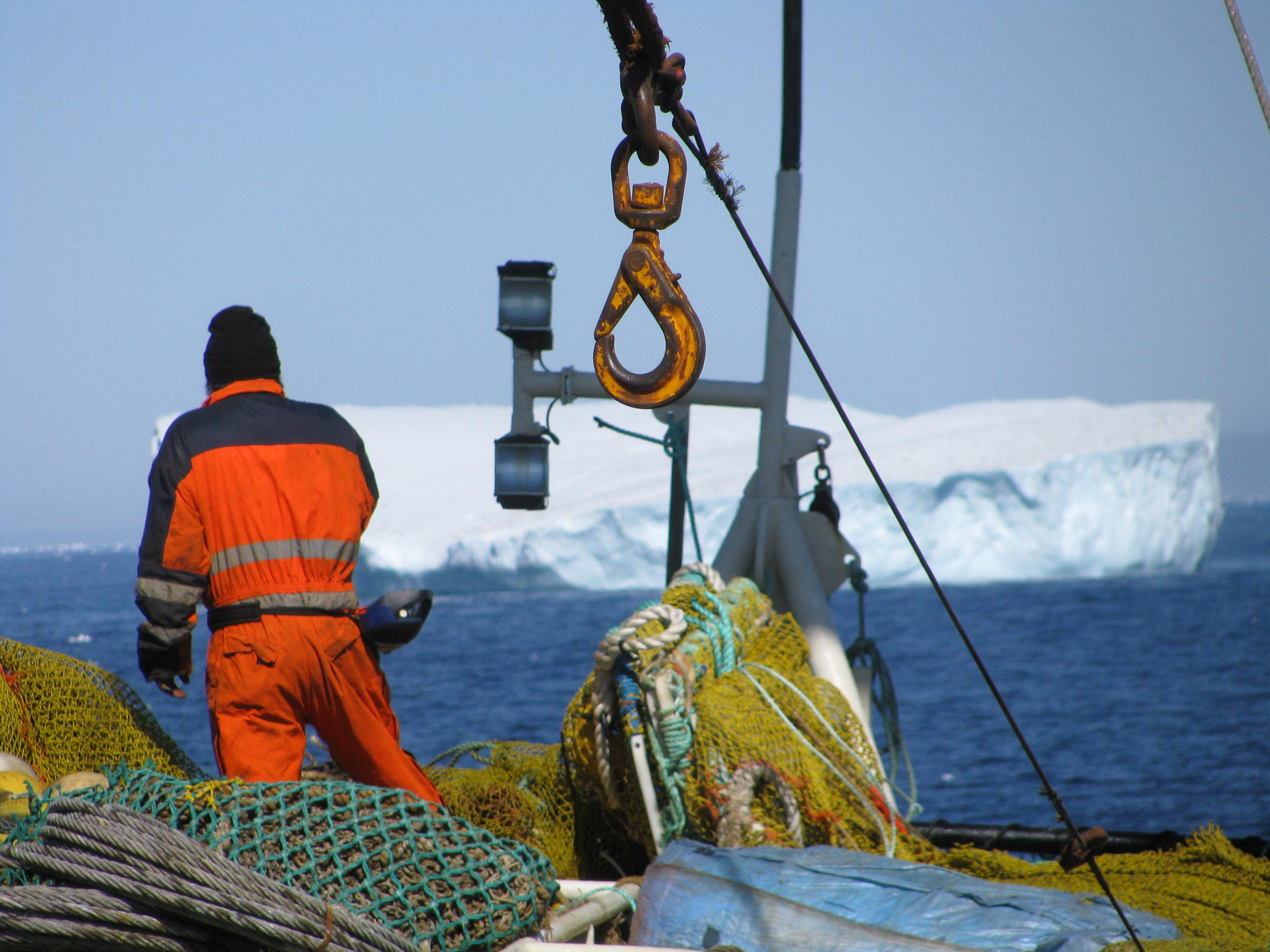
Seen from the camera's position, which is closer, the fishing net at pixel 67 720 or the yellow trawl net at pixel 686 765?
the yellow trawl net at pixel 686 765

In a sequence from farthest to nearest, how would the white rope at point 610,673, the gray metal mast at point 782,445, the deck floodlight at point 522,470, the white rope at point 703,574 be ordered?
the deck floodlight at point 522,470 < the gray metal mast at point 782,445 < the white rope at point 703,574 < the white rope at point 610,673

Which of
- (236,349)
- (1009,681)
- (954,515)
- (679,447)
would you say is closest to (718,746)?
(236,349)

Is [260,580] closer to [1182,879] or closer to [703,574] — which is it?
[703,574]

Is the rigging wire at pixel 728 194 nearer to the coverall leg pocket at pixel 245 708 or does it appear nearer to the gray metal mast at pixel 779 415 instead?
the coverall leg pocket at pixel 245 708

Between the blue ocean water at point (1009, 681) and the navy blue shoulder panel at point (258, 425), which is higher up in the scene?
the navy blue shoulder panel at point (258, 425)

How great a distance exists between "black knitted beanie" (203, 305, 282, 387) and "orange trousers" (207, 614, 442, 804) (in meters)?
0.54

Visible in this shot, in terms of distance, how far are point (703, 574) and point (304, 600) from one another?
4.14 feet

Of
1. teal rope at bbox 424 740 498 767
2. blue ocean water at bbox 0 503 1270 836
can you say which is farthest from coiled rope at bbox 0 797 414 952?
blue ocean water at bbox 0 503 1270 836

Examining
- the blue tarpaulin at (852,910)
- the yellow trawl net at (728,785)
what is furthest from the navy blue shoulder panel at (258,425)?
the blue tarpaulin at (852,910)

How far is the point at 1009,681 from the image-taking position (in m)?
26.2

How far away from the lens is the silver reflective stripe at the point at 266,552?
2232mm

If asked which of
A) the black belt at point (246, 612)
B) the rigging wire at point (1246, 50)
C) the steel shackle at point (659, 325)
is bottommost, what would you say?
the black belt at point (246, 612)

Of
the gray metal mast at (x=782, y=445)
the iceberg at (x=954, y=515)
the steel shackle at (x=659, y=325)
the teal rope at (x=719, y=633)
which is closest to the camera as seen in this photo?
the steel shackle at (x=659, y=325)

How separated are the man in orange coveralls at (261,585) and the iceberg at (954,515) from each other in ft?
68.8
